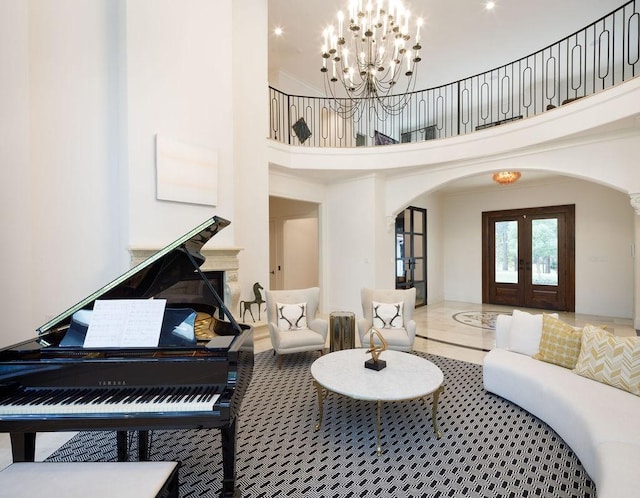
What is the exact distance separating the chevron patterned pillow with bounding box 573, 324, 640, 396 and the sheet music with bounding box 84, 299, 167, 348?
3027mm

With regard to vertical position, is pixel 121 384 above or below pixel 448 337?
above

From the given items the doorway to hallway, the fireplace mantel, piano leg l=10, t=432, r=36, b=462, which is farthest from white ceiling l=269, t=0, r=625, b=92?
piano leg l=10, t=432, r=36, b=462

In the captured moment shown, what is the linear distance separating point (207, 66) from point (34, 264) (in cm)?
320

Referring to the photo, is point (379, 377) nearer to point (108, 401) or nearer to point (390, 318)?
point (390, 318)

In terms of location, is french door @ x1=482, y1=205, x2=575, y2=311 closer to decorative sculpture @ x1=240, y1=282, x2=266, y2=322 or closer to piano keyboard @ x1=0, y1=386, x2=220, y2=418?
decorative sculpture @ x1=240, y1=282, x2=266, y2=322

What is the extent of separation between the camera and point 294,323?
404 cm

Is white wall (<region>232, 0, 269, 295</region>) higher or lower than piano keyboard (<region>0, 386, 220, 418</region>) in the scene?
higher

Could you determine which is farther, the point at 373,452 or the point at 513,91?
the point at 513,91

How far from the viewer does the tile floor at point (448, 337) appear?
237 cm

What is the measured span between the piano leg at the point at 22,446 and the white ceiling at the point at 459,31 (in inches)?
224

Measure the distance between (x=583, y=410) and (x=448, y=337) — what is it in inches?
121

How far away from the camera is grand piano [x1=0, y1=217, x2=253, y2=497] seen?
142 centimetres

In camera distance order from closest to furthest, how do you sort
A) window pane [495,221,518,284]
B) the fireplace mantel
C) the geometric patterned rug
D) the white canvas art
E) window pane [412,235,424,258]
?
the geometric patterned rug → the white canvas art → the fireplace mantel → window pane [495,221,518,284] → window pane [412,235,424,258]

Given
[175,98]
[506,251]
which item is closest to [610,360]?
[175,98]
